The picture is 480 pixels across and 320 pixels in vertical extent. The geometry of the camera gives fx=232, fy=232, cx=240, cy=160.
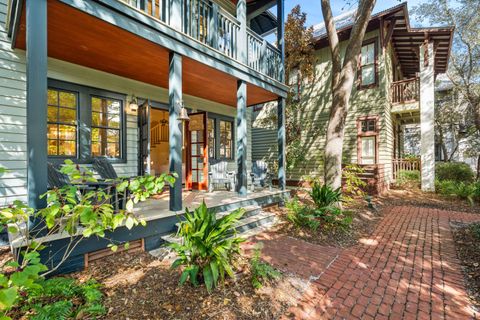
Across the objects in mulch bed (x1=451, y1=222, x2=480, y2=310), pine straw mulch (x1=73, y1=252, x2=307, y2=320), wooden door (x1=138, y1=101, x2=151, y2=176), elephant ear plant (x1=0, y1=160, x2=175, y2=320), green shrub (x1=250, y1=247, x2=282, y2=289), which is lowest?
mulch bed (x1=451, y1=222, x2=480, y2=310)

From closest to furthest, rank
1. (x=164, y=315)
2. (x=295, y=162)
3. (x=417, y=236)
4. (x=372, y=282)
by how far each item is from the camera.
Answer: (x=164, y=315) < (x=372, y=282) < (x=417, y=236) < (x=295, y=162)

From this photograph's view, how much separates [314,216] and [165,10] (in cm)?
461

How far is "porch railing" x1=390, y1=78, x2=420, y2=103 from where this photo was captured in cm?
951

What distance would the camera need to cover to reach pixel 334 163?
18.8 feet

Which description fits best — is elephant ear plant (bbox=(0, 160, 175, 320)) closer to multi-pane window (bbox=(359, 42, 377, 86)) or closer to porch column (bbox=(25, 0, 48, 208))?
porch column (bbox=(25, 0, 48, 208))

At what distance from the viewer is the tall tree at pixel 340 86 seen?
18.3 ft

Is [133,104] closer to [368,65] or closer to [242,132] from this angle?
[242,132]

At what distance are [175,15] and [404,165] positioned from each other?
35.9 ft

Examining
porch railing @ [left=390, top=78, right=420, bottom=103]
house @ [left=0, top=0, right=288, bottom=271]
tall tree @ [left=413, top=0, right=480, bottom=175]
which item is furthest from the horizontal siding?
tall tree @ [left=413, top=0, right=480, bottom=175]

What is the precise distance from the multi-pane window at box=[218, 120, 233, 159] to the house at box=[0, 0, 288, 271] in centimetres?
132

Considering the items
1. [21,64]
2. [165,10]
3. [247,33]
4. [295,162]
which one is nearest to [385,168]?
[295,162]

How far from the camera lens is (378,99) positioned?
8.94 meters

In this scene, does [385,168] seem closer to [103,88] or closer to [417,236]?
[417,236]

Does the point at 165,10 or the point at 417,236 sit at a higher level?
the point at 165,10
